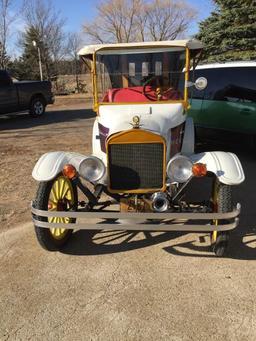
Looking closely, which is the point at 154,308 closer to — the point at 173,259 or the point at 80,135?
the point at 173,259

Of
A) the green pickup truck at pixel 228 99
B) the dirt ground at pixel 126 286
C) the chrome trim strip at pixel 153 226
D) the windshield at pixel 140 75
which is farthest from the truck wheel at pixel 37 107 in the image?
the chrome trim strip at pixel 153 226

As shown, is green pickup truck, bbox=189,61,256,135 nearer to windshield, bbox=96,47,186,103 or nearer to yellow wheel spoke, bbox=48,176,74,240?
windshield, bbox=96,47,186,103

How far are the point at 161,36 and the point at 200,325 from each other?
1521 inches

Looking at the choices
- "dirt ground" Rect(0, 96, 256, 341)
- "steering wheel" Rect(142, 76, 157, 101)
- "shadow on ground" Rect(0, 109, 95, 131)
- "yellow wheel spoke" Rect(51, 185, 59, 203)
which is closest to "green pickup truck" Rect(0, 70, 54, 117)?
"shadow on ground" Rect(0, 109, 95, 131)

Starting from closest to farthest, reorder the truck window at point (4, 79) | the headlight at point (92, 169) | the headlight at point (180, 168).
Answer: the headlight at point (180, 168) < the headlight at point (92, 169) < the truck window at point (4, 79)

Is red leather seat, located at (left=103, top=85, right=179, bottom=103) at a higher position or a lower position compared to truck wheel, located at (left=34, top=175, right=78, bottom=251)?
higher

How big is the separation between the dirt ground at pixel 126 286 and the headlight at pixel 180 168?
863 millimetres

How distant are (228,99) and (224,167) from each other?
13.8 ft

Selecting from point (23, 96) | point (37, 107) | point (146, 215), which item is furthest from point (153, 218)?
point (37, 107)

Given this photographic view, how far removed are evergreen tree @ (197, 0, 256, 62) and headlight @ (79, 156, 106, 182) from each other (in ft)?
51.0

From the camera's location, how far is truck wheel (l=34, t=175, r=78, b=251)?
4391 millimetres

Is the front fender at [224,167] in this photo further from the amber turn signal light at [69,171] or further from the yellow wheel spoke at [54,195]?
the yellow wheel spoke at [54,195]

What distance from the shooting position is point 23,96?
1508 cm

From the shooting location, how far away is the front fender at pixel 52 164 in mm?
4420
